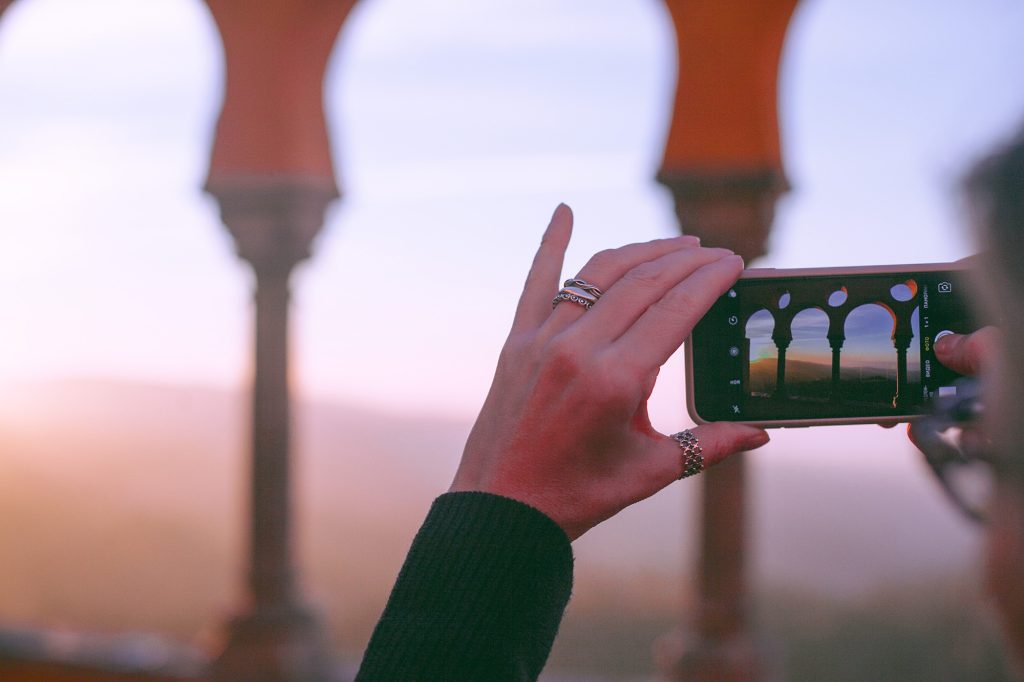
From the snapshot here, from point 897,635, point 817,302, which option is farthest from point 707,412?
point 897,635

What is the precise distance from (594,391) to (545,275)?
4.4 inches

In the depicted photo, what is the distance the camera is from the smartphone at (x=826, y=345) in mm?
680

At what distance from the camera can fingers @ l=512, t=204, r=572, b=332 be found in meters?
0.61

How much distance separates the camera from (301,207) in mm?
3279

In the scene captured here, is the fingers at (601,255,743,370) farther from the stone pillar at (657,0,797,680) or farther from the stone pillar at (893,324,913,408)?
the stone pillar at (657,0,797,680)

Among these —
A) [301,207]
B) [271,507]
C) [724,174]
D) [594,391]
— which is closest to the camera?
[594,391]

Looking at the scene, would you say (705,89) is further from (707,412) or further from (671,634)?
(707,412)

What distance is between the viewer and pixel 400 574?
56 cm

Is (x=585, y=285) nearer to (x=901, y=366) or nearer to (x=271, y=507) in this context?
(x=901, y=366)

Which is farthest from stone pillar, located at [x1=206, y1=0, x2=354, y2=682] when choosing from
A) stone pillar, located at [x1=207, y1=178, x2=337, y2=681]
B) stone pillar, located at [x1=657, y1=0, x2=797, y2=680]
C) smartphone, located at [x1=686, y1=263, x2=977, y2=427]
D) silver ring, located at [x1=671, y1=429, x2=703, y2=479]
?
silver ring, located at [x1=671, y1=429, x2=703, y2=479]

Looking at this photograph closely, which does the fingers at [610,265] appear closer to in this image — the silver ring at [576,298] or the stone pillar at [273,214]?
the silver ring at [576,298]

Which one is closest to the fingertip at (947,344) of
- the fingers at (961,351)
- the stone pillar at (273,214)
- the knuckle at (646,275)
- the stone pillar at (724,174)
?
the fingers at (961,351)

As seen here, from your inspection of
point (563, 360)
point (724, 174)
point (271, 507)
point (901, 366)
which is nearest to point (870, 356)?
point (901, 366)

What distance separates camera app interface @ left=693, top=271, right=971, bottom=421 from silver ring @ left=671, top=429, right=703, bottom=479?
Result: 4.6 inches
